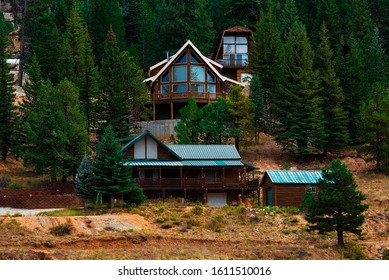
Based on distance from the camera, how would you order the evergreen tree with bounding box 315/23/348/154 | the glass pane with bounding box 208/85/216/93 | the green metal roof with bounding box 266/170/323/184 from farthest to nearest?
the glass pane with bounding box 208/85/216/93, the evergreen tree with bounding box 315/23/348/154, the green metal roof with bounding box 266/170/323/184

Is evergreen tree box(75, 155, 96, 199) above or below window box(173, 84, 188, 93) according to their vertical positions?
below

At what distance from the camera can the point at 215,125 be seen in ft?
240

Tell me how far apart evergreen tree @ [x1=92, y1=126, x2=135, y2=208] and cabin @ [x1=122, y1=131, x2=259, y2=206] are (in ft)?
20.9

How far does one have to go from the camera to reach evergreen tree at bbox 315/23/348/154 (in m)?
→ 75.4

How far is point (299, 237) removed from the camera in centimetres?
5350

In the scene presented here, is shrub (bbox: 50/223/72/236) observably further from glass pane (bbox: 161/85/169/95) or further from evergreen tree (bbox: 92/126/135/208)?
glass pane (bbox: 161/85/169/95)

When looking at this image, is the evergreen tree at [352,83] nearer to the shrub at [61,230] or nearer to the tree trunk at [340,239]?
the tree trunk at [340,239]

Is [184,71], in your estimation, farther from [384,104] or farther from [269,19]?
[384,104]

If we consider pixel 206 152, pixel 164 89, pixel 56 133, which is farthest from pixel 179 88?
pixel 56 133

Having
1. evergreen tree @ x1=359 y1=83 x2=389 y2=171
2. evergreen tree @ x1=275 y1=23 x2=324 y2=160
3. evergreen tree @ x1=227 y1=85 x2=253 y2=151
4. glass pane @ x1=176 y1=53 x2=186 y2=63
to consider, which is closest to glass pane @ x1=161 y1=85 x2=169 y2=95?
glass pane @ x1=176 y1=53 x2=186 y2=63

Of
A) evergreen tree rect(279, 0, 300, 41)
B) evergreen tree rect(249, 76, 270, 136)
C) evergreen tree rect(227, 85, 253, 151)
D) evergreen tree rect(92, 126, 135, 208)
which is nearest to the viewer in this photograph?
evergreen tree rect(92, 126, 135, 208)

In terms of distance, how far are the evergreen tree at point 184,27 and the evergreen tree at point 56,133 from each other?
89.6 ft

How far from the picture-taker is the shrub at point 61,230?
50622mm

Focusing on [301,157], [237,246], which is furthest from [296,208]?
[301,157]
